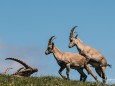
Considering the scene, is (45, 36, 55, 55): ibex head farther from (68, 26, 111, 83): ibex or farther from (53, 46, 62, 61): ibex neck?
(68, 26, 111, 83): ibex

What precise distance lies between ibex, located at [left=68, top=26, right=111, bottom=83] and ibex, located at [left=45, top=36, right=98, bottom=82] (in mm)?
569

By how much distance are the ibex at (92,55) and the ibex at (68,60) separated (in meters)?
0.57

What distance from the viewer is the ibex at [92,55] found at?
27703 millimetres

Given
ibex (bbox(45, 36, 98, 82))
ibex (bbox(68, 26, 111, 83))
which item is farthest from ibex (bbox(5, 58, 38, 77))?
ibex (bbox(68, 26, 111, 83))

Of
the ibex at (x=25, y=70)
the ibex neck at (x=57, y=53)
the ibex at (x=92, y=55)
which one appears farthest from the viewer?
the ibex at (x=92, y=55)

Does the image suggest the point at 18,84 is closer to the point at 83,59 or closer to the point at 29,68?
the point at 29,68

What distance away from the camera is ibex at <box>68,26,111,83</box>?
27703 mm

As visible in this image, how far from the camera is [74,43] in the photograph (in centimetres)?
2861

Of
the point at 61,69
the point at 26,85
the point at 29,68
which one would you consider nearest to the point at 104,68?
the point at 61,69

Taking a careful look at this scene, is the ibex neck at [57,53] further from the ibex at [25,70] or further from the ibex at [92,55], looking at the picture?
the ibex at [25,70]

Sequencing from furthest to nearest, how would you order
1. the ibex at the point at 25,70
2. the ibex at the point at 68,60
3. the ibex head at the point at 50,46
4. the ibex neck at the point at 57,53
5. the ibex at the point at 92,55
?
the ibex at the point at 92,55 → the ibex head at the point at 50,46 → the ibex neck at the point at 57,53 → the ibex at the point at 68,60 → the ibex at the point at 25,70

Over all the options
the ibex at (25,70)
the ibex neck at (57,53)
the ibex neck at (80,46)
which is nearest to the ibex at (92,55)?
the ibex neck at (80,46)

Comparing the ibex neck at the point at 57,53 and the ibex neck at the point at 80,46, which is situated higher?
the ibex neck at the point at 80,46

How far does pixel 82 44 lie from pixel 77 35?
0.66 m
